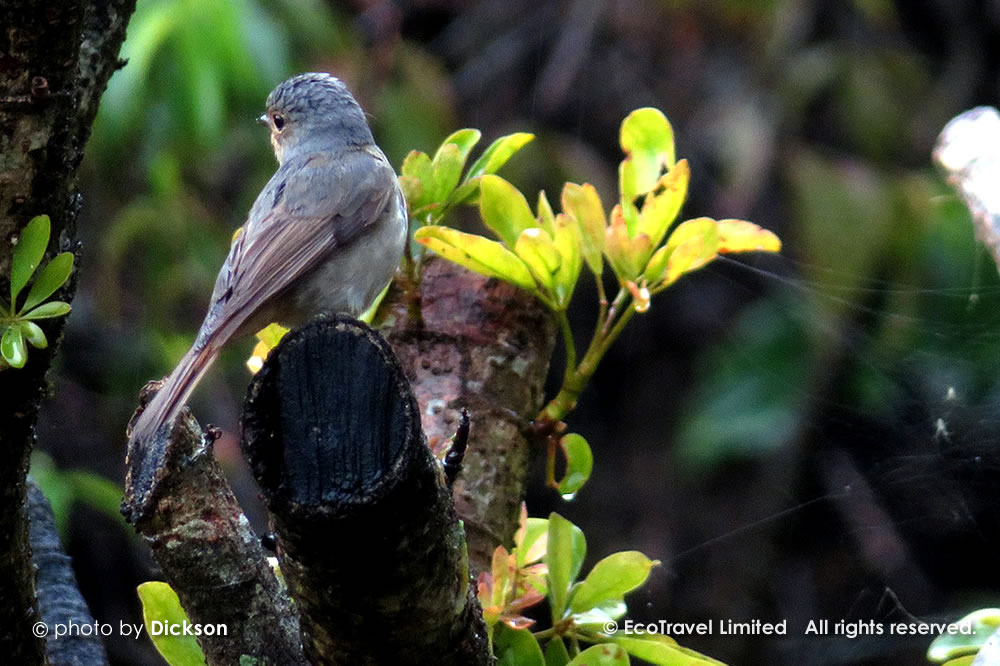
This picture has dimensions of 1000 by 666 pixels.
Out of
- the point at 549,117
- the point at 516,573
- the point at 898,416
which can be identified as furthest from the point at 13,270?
the point at 549,117

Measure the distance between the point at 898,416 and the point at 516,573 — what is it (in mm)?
1529

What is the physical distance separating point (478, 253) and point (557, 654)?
0.80 metres

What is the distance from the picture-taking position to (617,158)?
6.87 m

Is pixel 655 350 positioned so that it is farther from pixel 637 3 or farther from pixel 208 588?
pixel 208 588

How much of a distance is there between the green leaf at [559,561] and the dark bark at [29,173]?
943 millimetres

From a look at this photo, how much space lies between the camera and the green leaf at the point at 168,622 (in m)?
2.21

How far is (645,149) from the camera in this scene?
268 cm

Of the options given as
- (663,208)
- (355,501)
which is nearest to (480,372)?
(663,208)

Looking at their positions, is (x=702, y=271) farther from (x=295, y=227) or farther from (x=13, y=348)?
(x=13, y=348)

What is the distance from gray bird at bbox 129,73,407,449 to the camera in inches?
112

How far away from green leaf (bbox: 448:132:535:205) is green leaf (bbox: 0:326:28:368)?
3.54 ft

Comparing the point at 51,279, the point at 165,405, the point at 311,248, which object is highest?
the point at 311,248

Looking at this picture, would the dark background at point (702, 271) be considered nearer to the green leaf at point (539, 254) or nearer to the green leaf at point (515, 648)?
the green leaf at point (539, 254)

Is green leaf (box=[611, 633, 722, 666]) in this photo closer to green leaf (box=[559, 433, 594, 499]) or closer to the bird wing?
green leaf (box=[559, 433, 594, 499])
